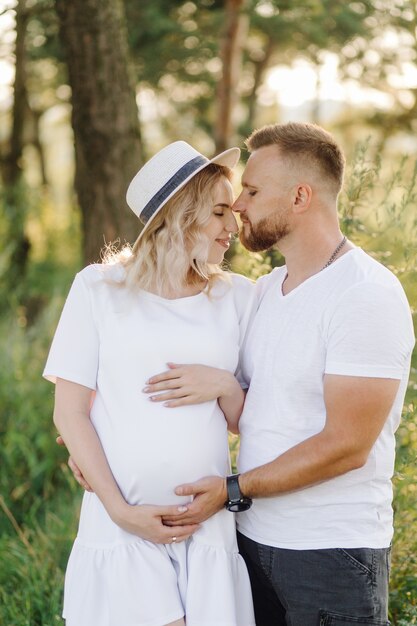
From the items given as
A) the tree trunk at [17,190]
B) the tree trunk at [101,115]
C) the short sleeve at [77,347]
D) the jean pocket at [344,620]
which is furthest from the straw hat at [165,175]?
the tree trunk at [17,190]

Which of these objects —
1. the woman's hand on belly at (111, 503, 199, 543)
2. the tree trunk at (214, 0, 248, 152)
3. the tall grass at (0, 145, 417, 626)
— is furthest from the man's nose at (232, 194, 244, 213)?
the tree trunk at (214, 0, 248, 152)

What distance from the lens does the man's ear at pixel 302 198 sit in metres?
→ 2.83

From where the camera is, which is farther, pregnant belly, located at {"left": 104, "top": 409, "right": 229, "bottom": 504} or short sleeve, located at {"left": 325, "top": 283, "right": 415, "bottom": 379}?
pregnant belly, located at {"left": 104, "top": 409, "right": 229, "bottom": 504}

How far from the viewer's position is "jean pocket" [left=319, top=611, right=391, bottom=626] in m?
2.54

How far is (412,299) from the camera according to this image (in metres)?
3.37

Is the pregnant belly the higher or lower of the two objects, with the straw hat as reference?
lower

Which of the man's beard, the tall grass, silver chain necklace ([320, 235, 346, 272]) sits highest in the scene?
the man's beard

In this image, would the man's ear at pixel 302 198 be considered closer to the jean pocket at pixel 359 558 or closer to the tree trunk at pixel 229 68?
the jean pocket at pixel 359 558

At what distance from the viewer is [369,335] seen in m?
2.45

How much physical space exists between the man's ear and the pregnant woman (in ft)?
1.00

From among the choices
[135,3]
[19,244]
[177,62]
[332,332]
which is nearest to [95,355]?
[332,332]

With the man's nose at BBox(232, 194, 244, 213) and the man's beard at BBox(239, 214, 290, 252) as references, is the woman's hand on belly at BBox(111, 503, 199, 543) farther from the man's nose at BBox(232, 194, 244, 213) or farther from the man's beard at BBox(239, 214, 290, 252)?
the man's nose at BBox(232, 194, 244, 213)

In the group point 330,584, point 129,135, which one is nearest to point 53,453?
point 129,135

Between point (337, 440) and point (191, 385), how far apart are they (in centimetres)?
53
